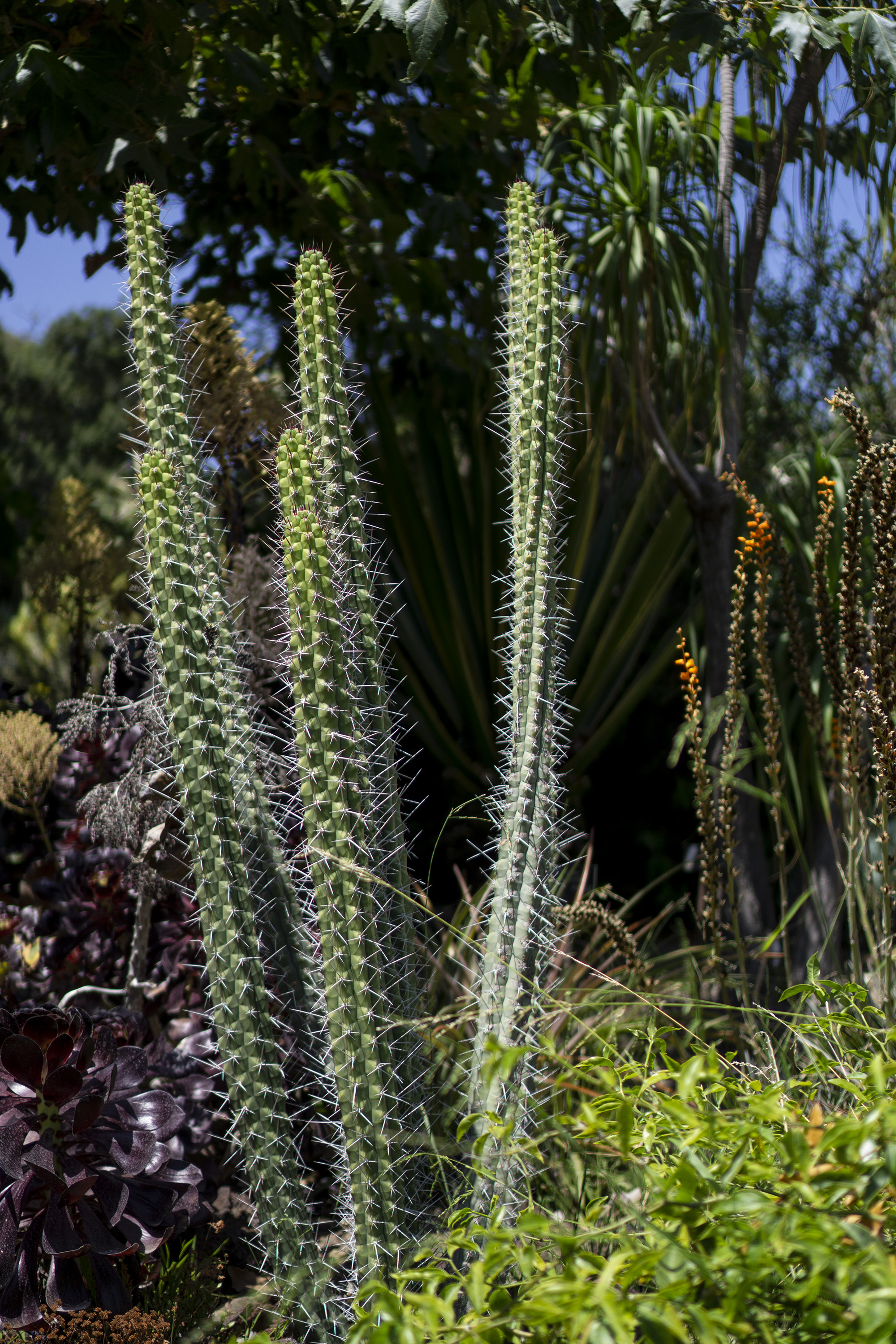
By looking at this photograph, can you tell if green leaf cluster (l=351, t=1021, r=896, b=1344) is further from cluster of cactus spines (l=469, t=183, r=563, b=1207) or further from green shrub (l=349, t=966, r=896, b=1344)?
cluster of cactus spines (l=469, t=183, r=563, b=1207)

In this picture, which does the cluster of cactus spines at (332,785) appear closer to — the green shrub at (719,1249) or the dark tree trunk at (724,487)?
the green shrub at (719,1249)

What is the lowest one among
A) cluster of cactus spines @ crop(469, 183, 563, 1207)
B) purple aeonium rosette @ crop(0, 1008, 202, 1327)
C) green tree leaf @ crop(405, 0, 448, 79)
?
purple aeonium rosette @ crop(0, 1008, 202, 1327)

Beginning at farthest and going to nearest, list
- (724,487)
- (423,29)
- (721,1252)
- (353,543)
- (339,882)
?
1. (724,487)
2. (423,29)
3. (353,543)
4. (339,882)
5. (721,1252)

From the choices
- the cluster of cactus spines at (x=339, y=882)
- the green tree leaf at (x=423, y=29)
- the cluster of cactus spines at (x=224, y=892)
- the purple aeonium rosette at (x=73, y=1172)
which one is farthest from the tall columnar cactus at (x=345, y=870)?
the green tree leaf at (x=423, y=29)

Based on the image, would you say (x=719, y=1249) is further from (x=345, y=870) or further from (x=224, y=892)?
(x=224, y=892)

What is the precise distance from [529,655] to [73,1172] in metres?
1.07

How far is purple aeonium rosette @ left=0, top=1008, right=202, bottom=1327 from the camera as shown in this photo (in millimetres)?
1408

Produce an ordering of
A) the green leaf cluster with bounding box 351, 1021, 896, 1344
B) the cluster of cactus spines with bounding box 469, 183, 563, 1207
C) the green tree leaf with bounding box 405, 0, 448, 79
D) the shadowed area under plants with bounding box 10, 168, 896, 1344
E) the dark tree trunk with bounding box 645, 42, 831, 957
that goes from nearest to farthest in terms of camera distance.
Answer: the green leaf cluster with bounding box 351, 1021, 896, 1344
the shadowed area under plants with bounding box 10, 168, 896, 1344
the cluster of cactus spines with bounding box 469, 183, 563, 1207
the green tree leaf with bounding box 405, 0, 448, 79
the dark tree trunk with bounding box 645, 42, 831, 957

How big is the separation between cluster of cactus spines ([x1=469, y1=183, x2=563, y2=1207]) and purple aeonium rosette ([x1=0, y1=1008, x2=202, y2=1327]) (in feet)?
1.73

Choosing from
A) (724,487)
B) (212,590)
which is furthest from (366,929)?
(724,487)

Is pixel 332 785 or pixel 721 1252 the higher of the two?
pixel 332 785

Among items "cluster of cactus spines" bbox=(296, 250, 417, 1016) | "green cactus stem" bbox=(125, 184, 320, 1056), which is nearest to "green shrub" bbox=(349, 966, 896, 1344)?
"cluster of cactus spines" bbox=(296, 250, 417, 1016)

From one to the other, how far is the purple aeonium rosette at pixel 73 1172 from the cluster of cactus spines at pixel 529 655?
20.7 inches

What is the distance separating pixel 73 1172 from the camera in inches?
56.9
